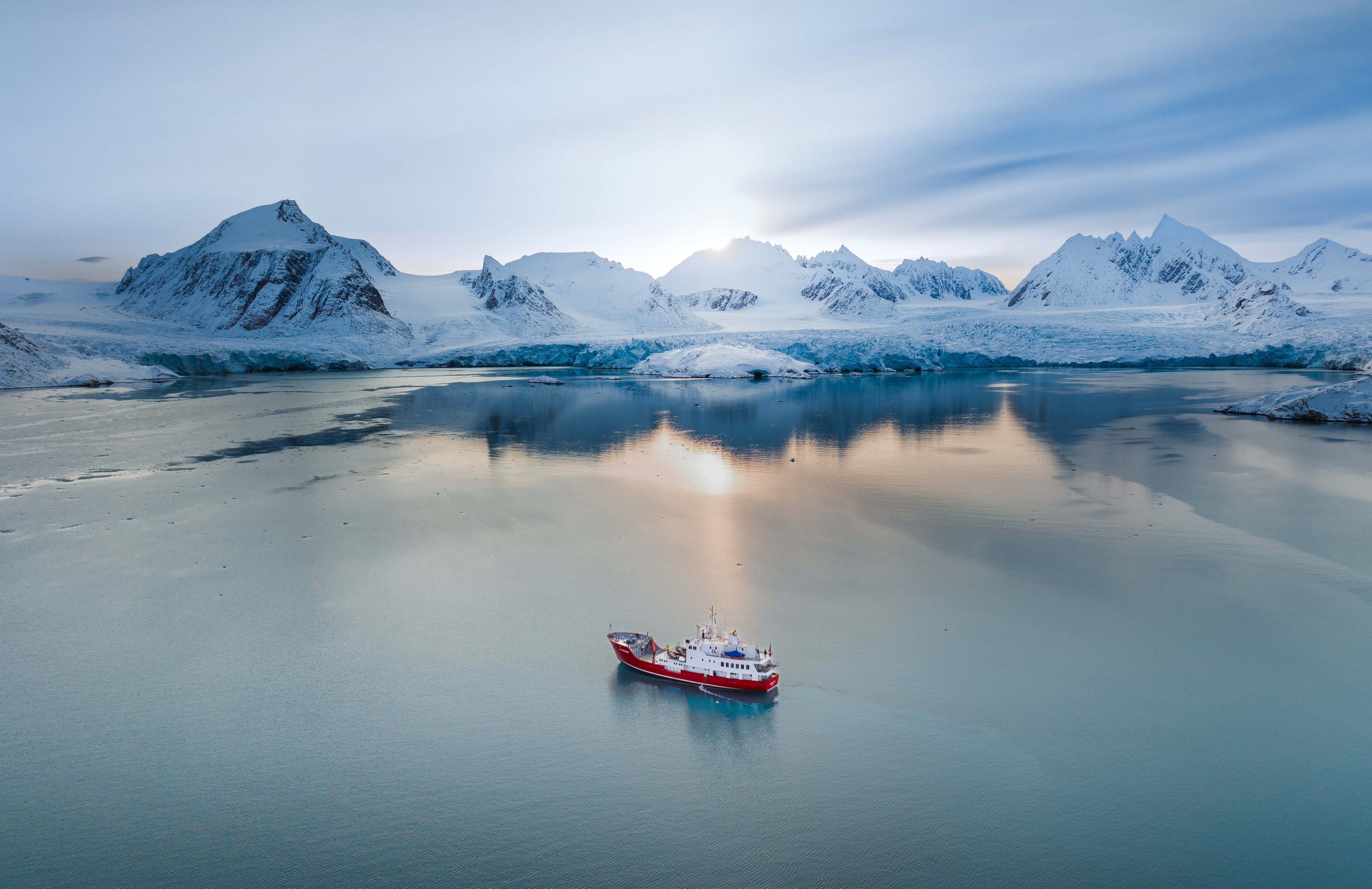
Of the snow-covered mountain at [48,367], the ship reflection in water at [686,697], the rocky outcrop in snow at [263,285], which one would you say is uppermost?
the rocky outcrop in snow at [263,285]

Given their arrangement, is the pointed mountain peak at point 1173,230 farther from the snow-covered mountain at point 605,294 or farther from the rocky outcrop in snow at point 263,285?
the rocky outcrop in snow at point 263,285

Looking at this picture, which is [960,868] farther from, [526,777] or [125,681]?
[125,681]

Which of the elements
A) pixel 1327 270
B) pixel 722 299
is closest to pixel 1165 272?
pixel 1327 270

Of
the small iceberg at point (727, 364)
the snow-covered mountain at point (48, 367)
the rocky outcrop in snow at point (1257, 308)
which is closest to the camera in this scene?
the snow-covered mountain at point (48, 367)

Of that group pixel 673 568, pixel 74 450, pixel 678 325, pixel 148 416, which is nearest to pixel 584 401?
pixel 148 416

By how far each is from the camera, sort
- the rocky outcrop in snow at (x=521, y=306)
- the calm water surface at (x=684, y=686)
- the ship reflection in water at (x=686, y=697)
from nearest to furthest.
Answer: the calm water surface at (x=684, y=686) → the ship reflection in water at (x=686, y=697) → the rocky outcrop in snow at (x=521, y=306)

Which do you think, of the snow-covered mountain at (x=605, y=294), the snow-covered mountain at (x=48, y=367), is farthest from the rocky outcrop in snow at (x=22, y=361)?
the snow-covered mountain at (x=605, y=294)

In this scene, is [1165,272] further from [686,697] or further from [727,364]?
[686,697]
